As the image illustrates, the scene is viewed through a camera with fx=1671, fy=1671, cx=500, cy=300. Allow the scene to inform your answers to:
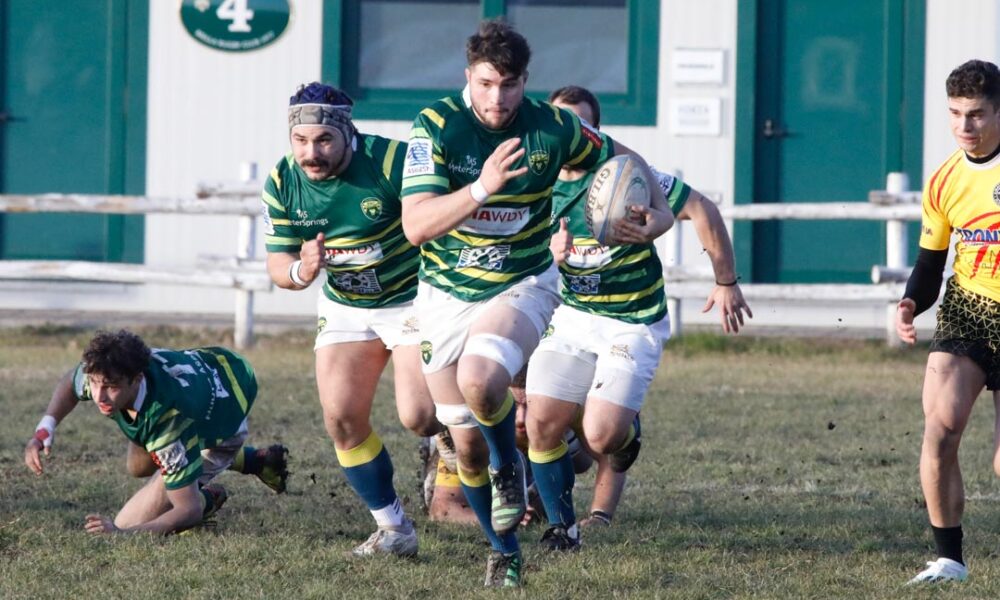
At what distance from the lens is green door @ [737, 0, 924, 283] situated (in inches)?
559

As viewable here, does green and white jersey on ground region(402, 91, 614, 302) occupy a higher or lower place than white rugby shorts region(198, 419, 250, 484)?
higher

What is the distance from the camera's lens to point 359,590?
5.61 metres

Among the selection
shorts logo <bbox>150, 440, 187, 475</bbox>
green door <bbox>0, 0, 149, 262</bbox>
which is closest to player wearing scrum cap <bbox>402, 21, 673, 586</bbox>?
shorts logo <bbox>150, 440, 187, 475</bbox>

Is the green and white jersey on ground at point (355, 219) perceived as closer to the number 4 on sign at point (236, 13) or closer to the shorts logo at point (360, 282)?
the shorts logo at point (360, 282)

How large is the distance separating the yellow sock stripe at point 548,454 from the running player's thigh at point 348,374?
679mm

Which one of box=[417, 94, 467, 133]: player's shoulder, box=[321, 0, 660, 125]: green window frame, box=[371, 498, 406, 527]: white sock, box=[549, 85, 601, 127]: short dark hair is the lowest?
box=[371, 498, 406, 527]: white sock

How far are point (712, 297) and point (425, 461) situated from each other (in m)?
1.62

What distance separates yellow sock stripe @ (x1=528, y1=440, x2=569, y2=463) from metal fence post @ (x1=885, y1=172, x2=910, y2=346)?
704 cm

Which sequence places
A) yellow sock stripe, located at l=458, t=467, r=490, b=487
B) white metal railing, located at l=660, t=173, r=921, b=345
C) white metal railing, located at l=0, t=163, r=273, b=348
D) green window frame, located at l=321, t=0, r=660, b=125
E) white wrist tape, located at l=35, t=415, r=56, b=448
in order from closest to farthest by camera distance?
1. yellow sock stripe, located at l=458, t=467, r=490, b=487
2. white wrist tape, located at l=35, t=415, r=56, b=448
3. white metal railing, located at l=660, t=173, r=921, b=345
4. white metal railing, located at l=0, t=163, r=273, b=348
5. green window frame, located at l=321, t=0, r=660, b=125

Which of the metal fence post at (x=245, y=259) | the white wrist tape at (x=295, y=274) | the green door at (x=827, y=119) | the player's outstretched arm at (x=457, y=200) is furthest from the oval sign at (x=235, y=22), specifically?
the player's outstretched arm at (x=457, y=200)

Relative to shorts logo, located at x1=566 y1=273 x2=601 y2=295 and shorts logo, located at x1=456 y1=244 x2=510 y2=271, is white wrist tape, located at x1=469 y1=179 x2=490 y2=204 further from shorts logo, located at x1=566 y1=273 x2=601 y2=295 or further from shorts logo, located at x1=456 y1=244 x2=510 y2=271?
shorts logo, located at x1=566 y1=273 x2=601 y2=295

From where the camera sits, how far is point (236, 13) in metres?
14.5

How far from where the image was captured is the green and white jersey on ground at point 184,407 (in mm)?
6508

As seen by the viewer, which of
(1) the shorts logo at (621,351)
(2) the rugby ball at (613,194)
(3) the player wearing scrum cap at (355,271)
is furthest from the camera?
(1) the shorts logo at (621,351)
